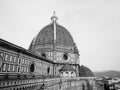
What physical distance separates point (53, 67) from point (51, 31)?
12.7 m

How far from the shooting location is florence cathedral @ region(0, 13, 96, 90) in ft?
41.4

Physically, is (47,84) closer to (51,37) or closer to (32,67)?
(32,67)

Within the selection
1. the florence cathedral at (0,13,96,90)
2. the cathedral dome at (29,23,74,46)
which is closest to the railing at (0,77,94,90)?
the florence cathedral at (0,13,96,90)

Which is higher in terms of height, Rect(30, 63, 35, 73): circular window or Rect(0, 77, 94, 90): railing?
Rect(30, 63, 35, 73): circular window

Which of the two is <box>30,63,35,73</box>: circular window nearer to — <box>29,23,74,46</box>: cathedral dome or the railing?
the railing

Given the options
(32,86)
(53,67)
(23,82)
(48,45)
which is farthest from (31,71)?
Answer: (48,45)

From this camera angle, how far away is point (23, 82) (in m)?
12.9

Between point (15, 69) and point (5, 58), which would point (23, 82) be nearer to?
point (15, 69)

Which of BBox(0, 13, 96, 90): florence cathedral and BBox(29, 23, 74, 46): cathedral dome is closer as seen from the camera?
BBox(0, 13, 96, 90): florence cathedral

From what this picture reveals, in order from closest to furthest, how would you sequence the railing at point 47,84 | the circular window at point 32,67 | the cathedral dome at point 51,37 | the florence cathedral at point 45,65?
the railing at point 47,84, the florence cathedral at point 45,65, the circular window at point 32,67, the cathedral dome at point 51,37

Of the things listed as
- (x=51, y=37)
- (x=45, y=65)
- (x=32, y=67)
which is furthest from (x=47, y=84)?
(x=51, y=37)

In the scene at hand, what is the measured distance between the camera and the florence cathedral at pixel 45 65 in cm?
1261

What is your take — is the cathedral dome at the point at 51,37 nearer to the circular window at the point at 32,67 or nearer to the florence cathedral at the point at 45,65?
the florence cathedral at the point at 45,65

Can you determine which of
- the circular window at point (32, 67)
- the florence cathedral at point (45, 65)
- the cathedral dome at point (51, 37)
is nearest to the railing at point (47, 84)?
the florence cathedral at point (45, 65)
